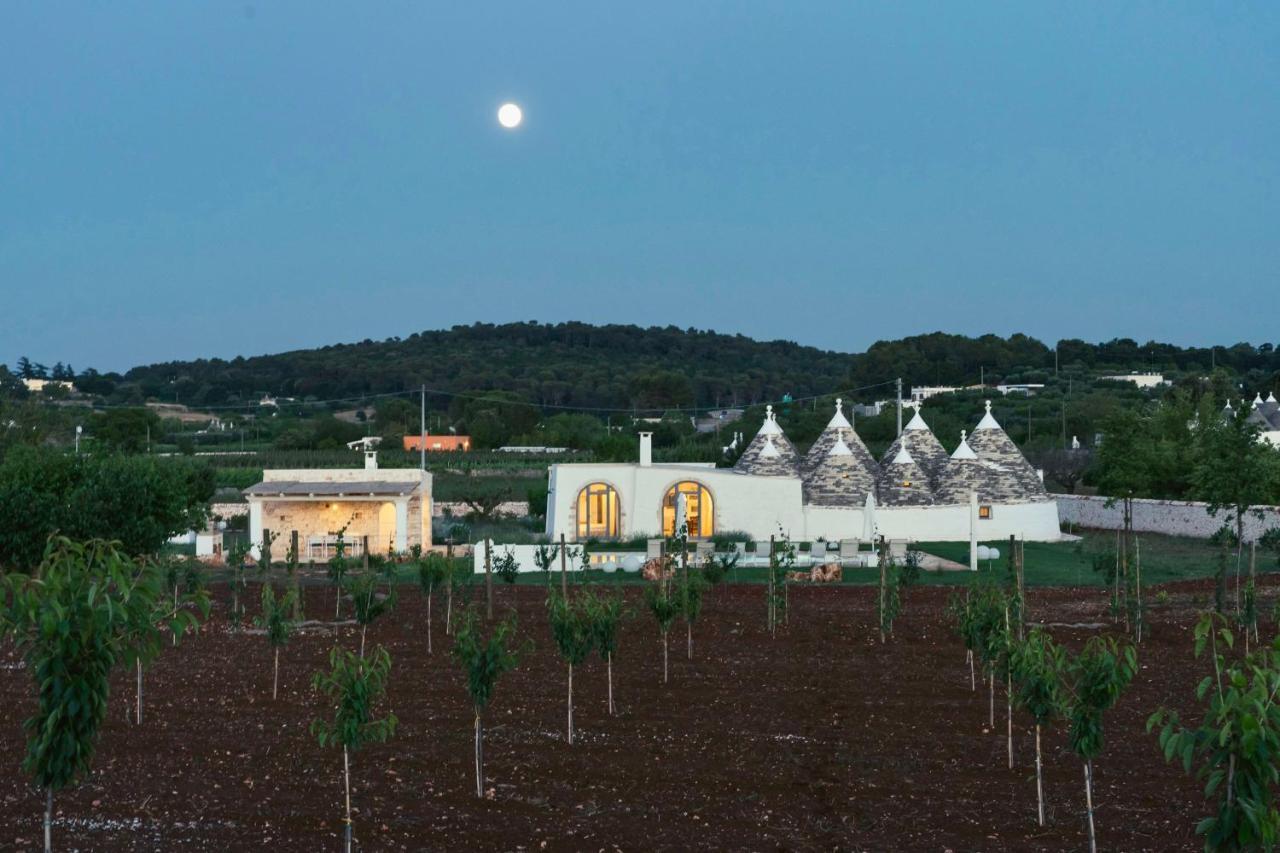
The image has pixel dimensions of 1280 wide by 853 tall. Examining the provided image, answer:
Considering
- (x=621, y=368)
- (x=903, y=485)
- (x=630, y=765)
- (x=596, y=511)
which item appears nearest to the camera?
(x=630, y=765)

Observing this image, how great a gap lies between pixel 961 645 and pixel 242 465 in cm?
4611

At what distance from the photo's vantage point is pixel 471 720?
12.3 metres

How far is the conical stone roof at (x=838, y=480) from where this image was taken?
35.2 m

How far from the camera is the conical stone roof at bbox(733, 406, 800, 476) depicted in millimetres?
35656

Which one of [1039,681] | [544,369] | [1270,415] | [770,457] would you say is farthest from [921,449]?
[544,369]

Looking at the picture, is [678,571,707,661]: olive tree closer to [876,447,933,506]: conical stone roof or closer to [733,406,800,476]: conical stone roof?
[733,406,800,476]: conical stone roof

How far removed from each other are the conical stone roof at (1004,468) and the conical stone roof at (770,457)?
17.4 ft

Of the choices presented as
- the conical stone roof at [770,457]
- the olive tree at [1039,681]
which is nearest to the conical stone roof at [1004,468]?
the conical stone roof at [770,457]

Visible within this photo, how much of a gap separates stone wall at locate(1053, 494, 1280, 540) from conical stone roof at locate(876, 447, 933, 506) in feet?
16.5

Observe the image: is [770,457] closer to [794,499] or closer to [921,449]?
[794,499]

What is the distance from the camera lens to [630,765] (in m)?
10.5

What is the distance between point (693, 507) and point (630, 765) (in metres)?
24.3

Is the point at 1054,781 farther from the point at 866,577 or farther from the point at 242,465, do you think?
the point at 242,465


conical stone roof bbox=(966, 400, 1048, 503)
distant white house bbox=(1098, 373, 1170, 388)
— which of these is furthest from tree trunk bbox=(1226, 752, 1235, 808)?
distant white house bbox=(1098, 373, 1170, 388)
